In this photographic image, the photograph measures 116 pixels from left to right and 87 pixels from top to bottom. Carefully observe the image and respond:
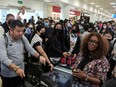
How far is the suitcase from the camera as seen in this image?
226 cm

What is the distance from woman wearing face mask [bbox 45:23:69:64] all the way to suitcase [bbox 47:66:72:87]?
138 cm

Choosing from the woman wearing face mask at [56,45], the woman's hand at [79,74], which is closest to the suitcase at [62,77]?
the woman's hand at [79,74]

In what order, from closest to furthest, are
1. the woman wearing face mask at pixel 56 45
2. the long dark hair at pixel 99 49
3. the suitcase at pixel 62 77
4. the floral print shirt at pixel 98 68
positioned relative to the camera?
the floral print shirt at pixel 98 68 < the long dark hair at pixel 99 49 < the suitcase at pixel 62 77 < the woman wearing face mask at pixel 56 45

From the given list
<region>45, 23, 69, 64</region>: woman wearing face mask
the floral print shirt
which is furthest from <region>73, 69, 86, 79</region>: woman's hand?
<region>45, 23, 69, 64</region>: woman wearing face mask

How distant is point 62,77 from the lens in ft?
7.45

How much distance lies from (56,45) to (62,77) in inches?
69.2

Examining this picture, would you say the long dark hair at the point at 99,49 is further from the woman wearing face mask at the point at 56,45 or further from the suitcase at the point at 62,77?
the woman wearing face mask at the point at 56,45

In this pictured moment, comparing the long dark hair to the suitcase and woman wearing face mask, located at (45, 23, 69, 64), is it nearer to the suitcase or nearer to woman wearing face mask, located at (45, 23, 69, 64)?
the suitcase

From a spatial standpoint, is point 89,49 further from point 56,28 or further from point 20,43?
point 56,28

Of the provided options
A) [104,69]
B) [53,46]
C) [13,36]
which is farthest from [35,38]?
[104,69]

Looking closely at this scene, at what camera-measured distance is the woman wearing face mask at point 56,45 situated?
3.85 m

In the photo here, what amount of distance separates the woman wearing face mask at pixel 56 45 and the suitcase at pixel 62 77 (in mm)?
1379

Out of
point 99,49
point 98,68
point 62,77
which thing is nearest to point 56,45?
point 62,77

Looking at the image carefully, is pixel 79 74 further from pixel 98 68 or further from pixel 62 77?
pixel 62 77
